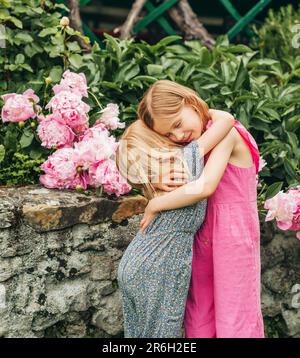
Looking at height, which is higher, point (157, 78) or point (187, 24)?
point (187, 24)

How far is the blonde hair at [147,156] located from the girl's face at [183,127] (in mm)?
23

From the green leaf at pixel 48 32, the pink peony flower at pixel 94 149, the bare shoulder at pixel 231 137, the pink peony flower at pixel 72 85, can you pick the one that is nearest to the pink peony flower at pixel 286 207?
the bare shoulder at pixel 231 137

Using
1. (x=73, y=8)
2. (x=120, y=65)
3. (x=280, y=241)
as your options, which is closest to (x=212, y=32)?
(x=73, y=8)

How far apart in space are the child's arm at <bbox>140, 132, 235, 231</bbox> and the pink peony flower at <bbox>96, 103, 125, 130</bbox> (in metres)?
0.78

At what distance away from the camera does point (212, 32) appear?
614 cm

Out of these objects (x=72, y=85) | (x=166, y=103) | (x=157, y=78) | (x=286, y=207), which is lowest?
(x=286, y=207)

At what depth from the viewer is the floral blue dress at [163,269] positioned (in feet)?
7.66

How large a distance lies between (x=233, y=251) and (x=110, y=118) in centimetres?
97

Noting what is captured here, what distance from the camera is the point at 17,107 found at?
→ 3043mm

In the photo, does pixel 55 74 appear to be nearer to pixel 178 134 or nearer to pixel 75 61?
pixel 75 61

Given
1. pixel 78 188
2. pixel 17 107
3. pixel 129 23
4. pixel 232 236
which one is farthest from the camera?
pixel 129 23

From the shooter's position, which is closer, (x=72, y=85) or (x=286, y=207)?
(x=286, y=207)

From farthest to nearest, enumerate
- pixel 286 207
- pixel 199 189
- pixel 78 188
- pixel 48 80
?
pixel 48 80 → pixel 78 188 → pixel 286 207 → pixel 199 189

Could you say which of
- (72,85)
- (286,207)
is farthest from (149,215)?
(72,85)
